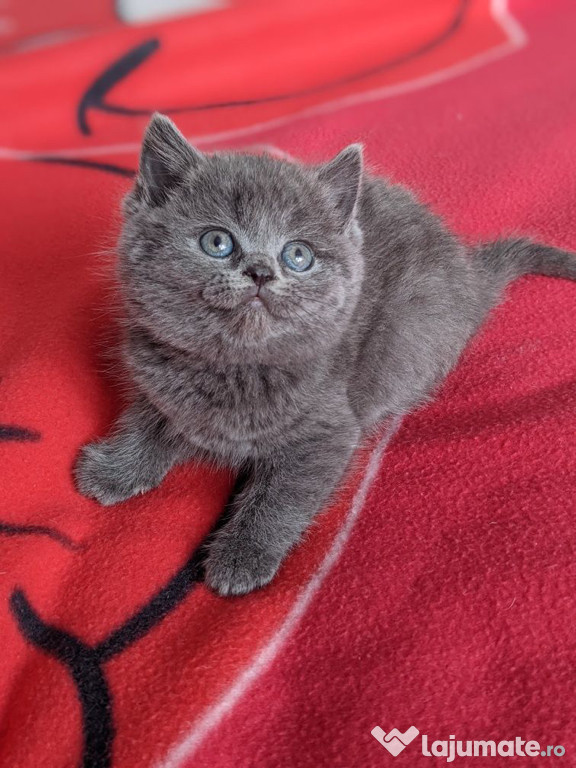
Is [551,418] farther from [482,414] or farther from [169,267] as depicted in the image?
[169,267]

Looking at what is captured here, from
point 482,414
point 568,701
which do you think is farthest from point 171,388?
point 568,701

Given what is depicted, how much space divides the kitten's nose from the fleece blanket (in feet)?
0.98

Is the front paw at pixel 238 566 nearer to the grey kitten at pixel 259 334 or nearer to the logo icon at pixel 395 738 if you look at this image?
the grey kitten at pixel 259 334

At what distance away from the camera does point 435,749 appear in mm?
717

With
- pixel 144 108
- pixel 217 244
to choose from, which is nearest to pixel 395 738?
pixel 217 244

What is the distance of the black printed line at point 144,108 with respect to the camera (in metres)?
2.01

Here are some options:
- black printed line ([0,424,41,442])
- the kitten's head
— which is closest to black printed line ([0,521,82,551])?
black printed line ([0,424,41,442])

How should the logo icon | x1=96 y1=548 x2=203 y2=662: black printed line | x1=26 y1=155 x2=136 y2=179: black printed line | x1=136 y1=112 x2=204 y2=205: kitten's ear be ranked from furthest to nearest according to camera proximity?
x1=26 y1=155 x2=136 y2=179: black printed line, x1=136 y1=112 x2=204 y2=205: kitten's ear, x1=96 y1=548 x2=203 y2=662: black printed line, the logo icon

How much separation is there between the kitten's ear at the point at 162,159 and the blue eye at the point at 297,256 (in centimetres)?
18

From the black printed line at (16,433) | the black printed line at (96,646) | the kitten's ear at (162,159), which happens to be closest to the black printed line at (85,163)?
the kitten's ear at (162,159)

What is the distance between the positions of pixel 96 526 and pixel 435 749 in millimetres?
529

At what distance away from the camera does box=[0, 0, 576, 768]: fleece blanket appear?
0.75 meters

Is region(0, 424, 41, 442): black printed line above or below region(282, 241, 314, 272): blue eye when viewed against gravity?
below

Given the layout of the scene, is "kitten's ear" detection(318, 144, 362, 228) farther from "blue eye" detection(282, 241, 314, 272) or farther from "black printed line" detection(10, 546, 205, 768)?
"black printed line" detection(10, 546, 205, 768)
